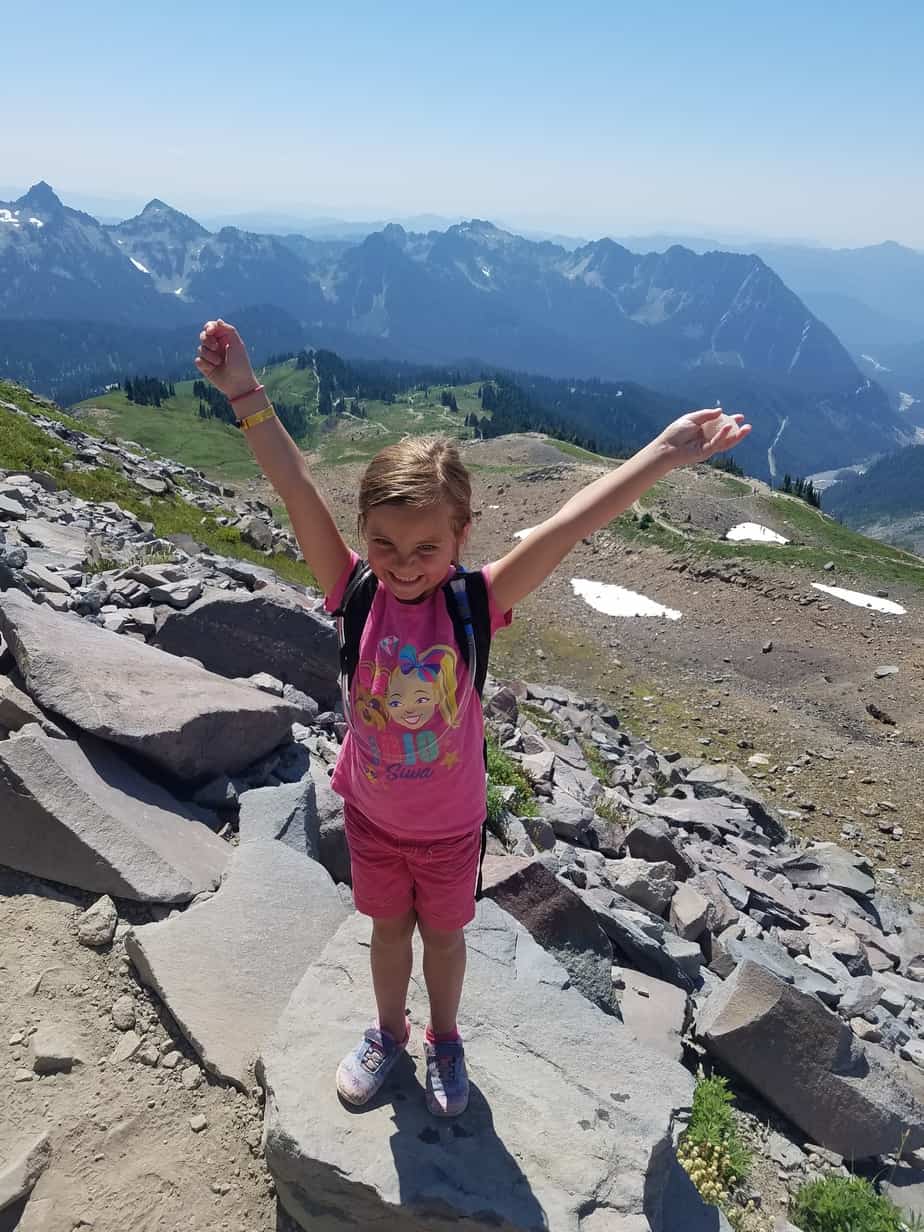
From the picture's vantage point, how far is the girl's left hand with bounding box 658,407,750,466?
4.43 meters


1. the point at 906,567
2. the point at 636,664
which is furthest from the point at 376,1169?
the point at 906,567

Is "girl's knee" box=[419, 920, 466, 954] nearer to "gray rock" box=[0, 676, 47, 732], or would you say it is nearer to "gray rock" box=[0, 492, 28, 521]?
"gray rock" box=[0, 676, 47, 732]

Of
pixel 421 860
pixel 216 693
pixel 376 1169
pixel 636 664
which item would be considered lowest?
pixel 636 664

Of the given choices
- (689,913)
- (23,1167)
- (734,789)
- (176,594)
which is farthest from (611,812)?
(23,1167)

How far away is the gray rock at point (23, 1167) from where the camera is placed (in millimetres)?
4305

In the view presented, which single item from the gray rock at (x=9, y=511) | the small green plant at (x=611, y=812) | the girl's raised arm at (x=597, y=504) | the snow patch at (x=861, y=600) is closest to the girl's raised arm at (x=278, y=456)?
the girl's raised arm at (x=597, y=504)

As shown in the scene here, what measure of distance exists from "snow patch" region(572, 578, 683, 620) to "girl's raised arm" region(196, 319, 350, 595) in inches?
1157

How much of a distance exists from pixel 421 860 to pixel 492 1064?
174cm

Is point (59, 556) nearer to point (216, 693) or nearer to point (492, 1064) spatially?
point (216, 693)

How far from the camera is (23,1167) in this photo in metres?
4.40

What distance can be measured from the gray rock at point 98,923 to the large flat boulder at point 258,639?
504 centimetres

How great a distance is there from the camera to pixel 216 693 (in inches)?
330

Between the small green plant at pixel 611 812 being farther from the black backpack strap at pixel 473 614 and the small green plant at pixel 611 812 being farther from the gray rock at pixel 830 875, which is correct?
the black backpack strap at pixel 473 614

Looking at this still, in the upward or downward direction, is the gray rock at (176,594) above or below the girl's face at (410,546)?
Answer: below
